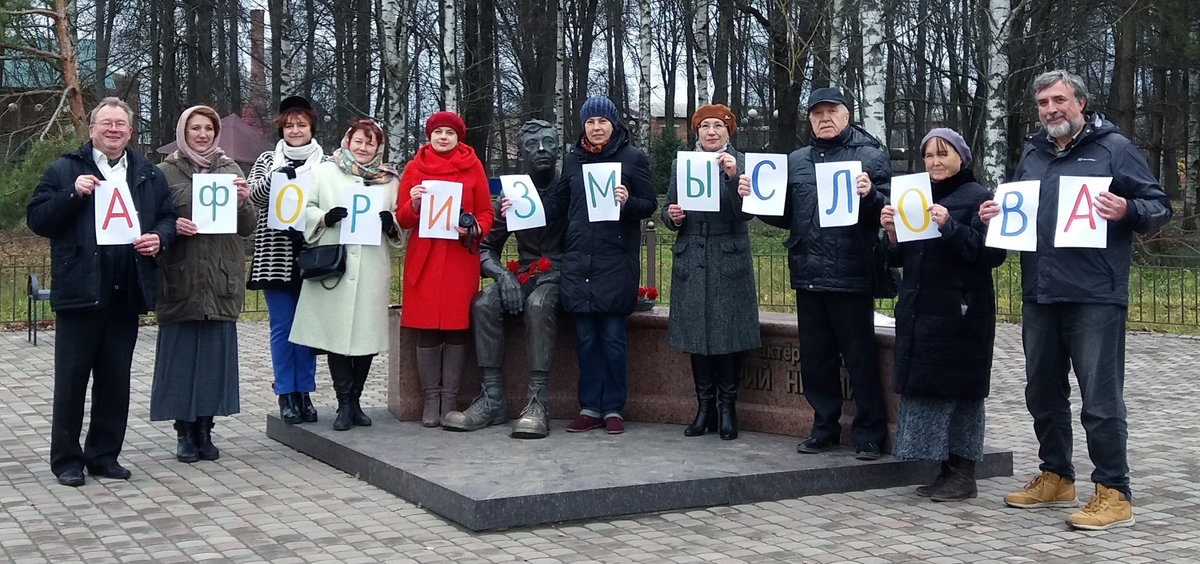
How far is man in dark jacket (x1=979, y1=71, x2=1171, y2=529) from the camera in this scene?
616 cm

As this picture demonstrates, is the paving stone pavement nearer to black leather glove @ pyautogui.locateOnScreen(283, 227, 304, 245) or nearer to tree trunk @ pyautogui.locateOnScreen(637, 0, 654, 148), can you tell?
black leather glove @ pyautogui.locateOnScreen(283, 227, 304, 245)

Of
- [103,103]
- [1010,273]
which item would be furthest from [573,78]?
[103,103]

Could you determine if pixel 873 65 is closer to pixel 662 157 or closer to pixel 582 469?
pixel 662 157

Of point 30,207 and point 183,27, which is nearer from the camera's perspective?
point 30,207

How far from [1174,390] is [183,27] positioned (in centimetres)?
3077

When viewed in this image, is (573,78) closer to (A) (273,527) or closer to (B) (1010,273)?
(B) (1010,273)

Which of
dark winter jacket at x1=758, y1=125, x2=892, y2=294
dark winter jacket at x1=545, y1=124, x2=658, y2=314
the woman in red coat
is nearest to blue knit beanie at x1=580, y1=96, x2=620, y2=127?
dark winter jacket at x1=545, y1=124, x2=658, y2=314

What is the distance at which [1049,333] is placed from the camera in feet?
21.0

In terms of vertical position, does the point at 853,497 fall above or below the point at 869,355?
below

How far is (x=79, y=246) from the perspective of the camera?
6.98m

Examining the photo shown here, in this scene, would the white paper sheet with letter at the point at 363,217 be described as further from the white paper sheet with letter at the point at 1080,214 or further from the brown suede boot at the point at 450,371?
the white paper sheet with letter at the point at 1080,214

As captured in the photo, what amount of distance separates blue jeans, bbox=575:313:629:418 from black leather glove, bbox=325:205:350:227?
1470 millimetres

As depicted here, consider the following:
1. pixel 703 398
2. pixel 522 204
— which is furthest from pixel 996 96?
pixel 522 204

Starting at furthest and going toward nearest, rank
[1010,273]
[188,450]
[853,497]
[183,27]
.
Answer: [183,27], [1010,273], [188,450], [853,497]
